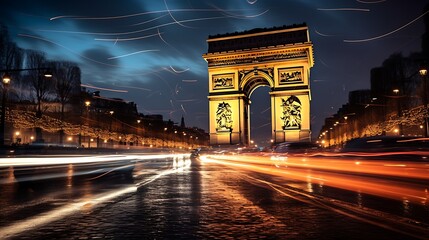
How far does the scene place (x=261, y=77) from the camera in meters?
61.4

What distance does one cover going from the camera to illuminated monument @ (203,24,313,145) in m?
55.9

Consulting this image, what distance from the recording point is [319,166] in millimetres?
21750

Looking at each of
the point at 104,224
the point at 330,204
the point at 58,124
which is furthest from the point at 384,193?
the point at 58,124

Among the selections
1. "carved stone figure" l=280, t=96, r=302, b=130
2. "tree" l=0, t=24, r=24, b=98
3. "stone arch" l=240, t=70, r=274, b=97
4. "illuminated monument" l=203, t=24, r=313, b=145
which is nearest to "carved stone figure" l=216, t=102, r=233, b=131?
"illuminated monument" l=203, t=24, r=313, b=145

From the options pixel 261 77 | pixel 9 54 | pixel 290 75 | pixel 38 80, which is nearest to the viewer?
pixel 9 54

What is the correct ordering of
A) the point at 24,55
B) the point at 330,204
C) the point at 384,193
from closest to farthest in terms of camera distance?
1. the point at 330,204
2. the point at 384,193
3. the point at 24,55

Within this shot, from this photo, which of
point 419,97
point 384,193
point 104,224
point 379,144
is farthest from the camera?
point 419,97

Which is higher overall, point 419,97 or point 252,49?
point 252,49

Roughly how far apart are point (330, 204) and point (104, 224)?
412 centimetres

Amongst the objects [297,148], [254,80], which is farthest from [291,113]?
[297,148]

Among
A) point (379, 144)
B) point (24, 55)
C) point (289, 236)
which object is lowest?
point (289, 236)

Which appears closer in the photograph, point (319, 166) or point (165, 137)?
point (319, 166)

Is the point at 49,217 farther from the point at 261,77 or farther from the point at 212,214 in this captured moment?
the point at 261,77

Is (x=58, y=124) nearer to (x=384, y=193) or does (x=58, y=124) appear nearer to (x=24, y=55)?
(x=24, y=55)
